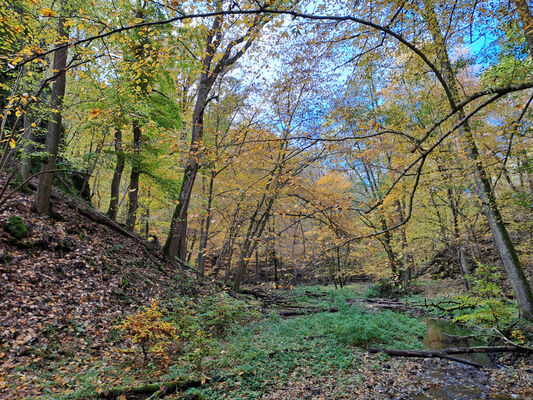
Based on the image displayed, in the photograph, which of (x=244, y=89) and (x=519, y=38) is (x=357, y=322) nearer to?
(x=519, y=38)

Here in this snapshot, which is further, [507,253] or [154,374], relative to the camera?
[507,253]

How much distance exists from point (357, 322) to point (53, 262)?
25.8ft

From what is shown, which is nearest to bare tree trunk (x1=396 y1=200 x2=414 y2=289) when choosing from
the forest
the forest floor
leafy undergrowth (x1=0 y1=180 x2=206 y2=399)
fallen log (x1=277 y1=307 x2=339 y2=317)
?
the forest

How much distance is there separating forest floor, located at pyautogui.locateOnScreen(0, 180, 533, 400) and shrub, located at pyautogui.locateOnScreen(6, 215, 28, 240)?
0.69 ft

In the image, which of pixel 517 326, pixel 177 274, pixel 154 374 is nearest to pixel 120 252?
pixel 177 274

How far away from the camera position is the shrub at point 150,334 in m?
4.82

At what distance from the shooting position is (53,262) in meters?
6.73

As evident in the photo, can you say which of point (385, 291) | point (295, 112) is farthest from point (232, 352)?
point (385, 291)

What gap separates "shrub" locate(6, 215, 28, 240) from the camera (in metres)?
6.56

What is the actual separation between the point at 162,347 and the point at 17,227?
4.76 meters

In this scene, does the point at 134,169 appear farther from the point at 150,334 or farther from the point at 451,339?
the point at 451,339

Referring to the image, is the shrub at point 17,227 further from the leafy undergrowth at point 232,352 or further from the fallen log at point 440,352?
the fallen log at point 440,352

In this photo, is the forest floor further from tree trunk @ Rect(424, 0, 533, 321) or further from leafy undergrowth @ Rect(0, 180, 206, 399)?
tree trunk @ Rect(424, 0, 533, 321)

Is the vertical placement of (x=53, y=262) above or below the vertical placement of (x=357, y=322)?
above
